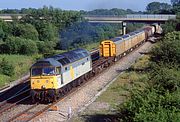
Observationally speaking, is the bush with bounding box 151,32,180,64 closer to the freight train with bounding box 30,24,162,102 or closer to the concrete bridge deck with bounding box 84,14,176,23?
the freight train with bounding box 30,24,162,102

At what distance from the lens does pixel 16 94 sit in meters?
28.2

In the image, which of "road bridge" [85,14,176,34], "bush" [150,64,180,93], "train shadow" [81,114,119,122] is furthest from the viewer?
"road bridge" [85,14,176,34]

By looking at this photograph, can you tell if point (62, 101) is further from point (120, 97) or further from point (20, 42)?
point (20, 42)

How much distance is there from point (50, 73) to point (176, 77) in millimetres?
8185

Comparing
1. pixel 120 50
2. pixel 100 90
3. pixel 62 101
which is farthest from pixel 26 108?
pixel 120 50

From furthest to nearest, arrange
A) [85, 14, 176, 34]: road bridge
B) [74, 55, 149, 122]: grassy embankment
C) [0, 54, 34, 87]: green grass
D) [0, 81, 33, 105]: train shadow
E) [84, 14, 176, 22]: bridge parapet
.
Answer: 1. [85, 14, 176, 34]: road bridge
2. [84, 14, 176, 22]: bridge parapet
3. [0, 54, 34, 87]: green grass
4. [0, 81, 33, 105]: train shadow
5. [74, 55, 149, 122]: grassy embankment

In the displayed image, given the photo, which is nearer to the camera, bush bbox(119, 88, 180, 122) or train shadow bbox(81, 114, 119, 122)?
bush bbox(119, 88, 180, 122)

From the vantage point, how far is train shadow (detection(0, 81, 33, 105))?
25973 millimetres

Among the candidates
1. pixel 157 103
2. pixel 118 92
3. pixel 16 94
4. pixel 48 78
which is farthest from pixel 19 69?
pixel 157 103

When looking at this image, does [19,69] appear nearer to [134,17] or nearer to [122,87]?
[122,87]

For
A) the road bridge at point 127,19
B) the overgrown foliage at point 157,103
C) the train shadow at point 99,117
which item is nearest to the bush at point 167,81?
the overgrown foliage at point 157,103

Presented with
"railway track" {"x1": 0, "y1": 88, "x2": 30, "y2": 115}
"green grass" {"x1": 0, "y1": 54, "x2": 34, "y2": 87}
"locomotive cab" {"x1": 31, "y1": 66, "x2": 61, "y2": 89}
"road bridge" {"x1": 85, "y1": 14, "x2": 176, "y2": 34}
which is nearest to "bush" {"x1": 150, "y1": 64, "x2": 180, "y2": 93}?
"locomotive cab" {"x1": 31, "y1": 66, "x2": 61, "y2": 89}

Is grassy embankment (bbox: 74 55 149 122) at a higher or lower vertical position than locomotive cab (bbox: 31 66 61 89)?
lower

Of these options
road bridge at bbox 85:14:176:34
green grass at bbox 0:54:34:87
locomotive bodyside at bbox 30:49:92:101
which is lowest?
green grass at bbox 0:54:34:87
